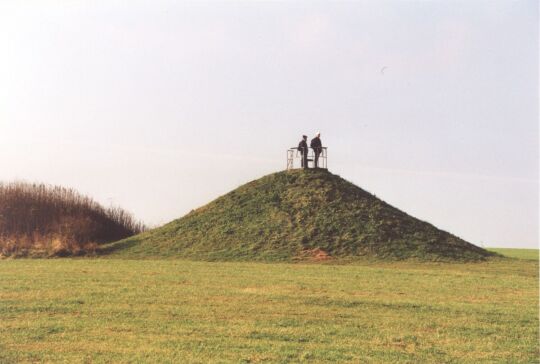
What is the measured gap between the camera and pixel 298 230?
3709 centimetres

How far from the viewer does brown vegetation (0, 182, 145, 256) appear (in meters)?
38.7

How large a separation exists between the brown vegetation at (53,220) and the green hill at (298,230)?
15.2 ft

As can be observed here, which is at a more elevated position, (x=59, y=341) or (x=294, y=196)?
(x=294, y=196)

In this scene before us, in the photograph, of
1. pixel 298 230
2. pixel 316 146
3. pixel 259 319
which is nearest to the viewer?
pixel 259 319

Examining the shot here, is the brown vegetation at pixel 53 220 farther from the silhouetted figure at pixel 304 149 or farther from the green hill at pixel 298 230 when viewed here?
the silhouetted figure at pixel 304 149

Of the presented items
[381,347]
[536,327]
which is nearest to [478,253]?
[536,327]

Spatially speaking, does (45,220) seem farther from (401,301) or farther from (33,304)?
(401,301)

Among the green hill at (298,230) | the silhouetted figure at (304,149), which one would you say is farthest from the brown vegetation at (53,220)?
the silhouetted figure at (304,149)

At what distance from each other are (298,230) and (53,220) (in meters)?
19.8

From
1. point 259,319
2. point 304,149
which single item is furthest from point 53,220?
point 259,319

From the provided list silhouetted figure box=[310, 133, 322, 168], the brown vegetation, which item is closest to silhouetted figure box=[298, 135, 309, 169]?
silhouetted figure box=[310, 133, 322, 168]

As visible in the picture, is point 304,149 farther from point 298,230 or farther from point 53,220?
point 53,220

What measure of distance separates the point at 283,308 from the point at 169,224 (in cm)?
2870

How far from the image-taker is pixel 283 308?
14.8 meters
